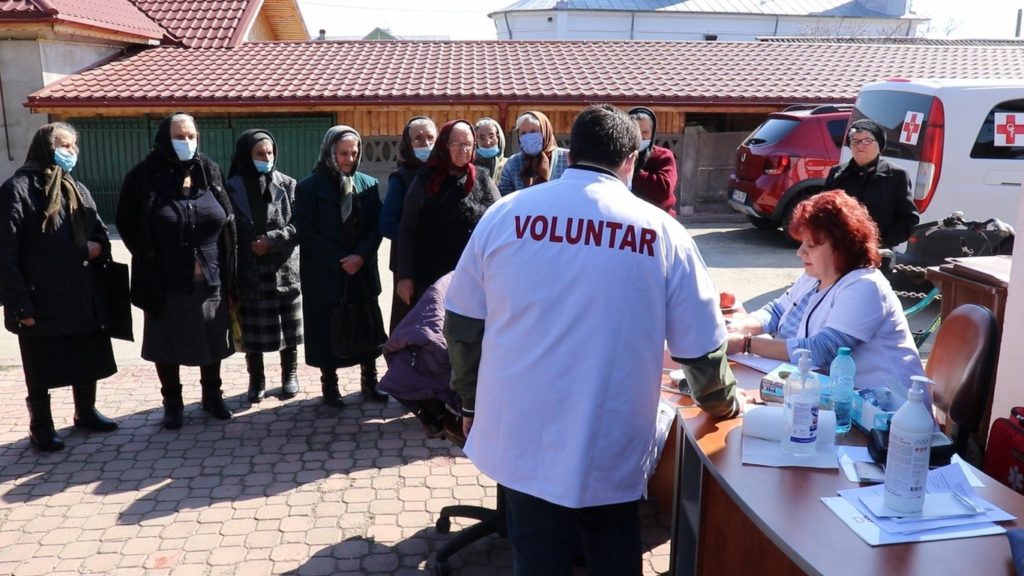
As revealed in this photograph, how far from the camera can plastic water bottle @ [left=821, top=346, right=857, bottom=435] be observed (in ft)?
9.52

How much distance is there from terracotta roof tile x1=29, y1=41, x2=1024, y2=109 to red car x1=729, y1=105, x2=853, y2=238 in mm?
3082

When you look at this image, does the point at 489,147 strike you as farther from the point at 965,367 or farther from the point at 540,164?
the point at 965,367

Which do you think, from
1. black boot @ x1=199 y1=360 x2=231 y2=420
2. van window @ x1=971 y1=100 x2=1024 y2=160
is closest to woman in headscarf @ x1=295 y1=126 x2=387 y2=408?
black boot @ x1=199 y1=360 x2=231 y2=420

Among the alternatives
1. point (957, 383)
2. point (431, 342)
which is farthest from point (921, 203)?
point (431, 342)

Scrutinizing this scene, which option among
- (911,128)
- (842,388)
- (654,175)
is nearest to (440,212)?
(654,175)

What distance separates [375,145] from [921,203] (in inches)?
343

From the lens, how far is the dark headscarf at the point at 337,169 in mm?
5159

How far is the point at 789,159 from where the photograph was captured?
10.8m

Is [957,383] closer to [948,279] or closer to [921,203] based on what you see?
[948,279]

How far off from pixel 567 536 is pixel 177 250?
317 centimetres

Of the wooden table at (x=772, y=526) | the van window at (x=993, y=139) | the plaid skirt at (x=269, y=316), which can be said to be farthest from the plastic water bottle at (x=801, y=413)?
the van window at (x=993, y=139)

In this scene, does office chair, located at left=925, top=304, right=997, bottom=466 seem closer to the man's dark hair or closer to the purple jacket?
the man's dark hair

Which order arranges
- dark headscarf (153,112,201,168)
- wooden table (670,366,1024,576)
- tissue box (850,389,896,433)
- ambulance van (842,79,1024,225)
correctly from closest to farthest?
wooden table (670,366,1024,576) → tissue box (850,389,896,433) → dark headscarf (153,112,201,168) → ambulance van (842,79,1024,225)

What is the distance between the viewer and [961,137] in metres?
8.14
